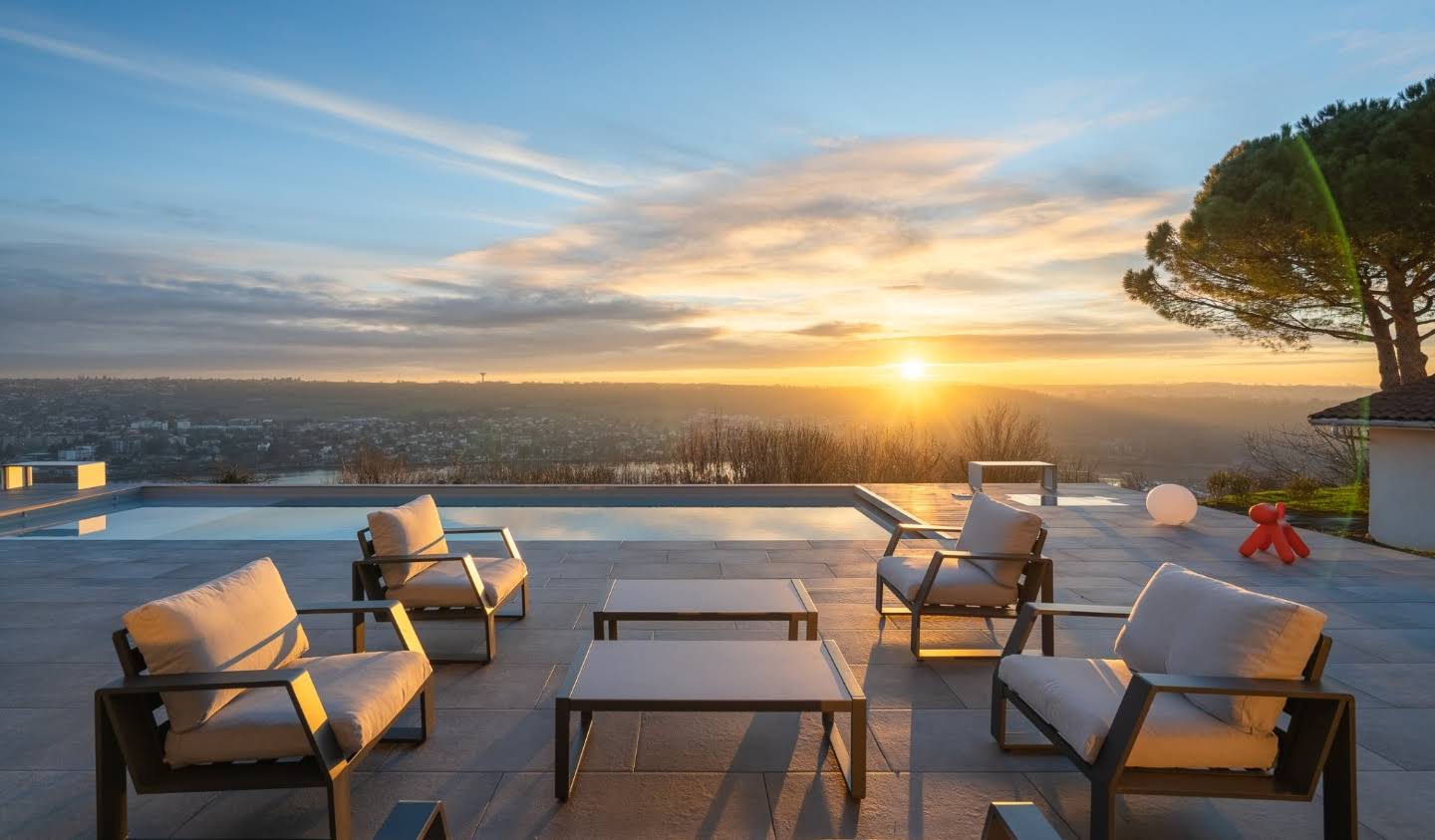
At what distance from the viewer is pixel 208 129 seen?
981 centimetres

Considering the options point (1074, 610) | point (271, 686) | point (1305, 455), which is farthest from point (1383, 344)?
point (271, 686)

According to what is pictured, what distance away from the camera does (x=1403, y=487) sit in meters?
8.63

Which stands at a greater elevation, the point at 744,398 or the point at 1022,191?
the point at 1022,191

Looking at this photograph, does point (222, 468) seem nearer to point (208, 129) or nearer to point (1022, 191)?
point (208, 129)

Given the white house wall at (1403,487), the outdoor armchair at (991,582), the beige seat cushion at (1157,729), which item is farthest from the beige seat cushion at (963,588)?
the white house wall at (1403,487)

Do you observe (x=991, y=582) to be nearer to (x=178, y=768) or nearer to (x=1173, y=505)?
(x=178, y=768)

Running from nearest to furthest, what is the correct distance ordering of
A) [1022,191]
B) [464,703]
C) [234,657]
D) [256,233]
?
1. [234,657]
2. [464,703]
3. [1022,191]
4. [256,233]

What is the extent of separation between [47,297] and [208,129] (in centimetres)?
1064

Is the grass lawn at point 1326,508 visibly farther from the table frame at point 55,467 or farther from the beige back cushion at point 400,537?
the table frame at point 55,467

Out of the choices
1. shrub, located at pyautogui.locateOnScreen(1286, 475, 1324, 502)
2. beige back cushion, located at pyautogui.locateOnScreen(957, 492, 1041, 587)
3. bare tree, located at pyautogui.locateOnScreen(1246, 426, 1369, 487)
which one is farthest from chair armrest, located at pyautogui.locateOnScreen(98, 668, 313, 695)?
bare tree, located at pyautogui.locateOnScreen(1246, 426, 1369, 487)

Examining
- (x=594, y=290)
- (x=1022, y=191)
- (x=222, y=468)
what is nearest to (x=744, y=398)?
(x=594, y=290)

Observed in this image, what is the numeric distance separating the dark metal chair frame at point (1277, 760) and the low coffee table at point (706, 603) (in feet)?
5.13

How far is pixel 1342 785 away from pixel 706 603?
2379 mm

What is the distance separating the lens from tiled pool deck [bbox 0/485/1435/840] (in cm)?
240
